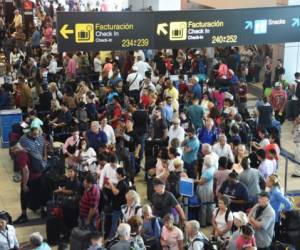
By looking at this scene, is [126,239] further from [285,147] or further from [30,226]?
[285,147]

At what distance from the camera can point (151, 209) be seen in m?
9.80

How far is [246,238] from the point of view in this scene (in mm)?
8609

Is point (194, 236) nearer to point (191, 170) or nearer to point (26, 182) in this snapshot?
point (191, 170)

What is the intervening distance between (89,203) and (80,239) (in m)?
0.73

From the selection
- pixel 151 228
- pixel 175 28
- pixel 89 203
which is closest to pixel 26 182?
pixel 89 203

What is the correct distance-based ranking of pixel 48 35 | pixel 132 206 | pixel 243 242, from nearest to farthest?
1. pixel 243 242
2. pixel 132 206
3. pixel 48 35

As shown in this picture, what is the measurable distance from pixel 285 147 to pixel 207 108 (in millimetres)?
2773

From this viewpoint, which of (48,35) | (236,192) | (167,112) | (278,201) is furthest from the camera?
(48,35)

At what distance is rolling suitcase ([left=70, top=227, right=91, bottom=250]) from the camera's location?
9.81 meters

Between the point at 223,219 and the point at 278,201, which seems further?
the point at 278,201

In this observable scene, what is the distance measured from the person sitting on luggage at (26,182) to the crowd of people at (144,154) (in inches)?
0.7

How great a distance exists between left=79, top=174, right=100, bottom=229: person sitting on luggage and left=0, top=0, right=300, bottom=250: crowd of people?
2 cm

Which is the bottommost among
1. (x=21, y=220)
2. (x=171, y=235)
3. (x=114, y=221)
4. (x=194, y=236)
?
(x=21, y=220)

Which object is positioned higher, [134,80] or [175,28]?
[175,28]
